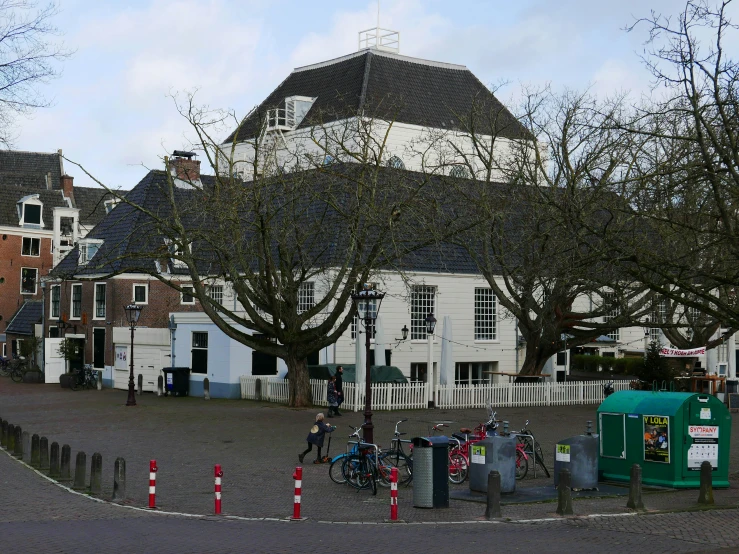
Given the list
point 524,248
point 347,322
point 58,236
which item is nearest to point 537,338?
point 524,248

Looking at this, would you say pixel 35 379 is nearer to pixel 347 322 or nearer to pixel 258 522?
pixel 347 322

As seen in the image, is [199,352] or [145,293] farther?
[145,293]

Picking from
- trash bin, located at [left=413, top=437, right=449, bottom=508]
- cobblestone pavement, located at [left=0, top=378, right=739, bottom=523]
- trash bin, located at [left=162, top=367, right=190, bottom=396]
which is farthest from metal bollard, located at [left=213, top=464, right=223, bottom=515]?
trash bin, located at [left=162, top=367, right=190, bottom=396]

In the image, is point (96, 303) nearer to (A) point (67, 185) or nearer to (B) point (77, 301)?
(B) point (77, 301)

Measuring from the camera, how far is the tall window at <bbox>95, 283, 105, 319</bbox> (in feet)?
152

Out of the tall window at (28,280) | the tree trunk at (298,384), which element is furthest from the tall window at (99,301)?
the tall window at (28,280)

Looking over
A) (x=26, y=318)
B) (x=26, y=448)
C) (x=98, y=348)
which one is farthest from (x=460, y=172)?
(x=26, y=318)

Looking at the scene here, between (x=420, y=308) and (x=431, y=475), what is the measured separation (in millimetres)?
25719

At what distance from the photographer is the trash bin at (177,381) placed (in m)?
38.9

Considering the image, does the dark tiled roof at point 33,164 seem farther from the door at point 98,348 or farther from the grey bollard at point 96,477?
the grey bollard at point 96,477

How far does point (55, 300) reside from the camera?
50.8 metres

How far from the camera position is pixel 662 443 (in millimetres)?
17266

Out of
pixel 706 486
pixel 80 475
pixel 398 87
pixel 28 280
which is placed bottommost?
pixel 80 475

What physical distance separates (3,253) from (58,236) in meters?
7.50
